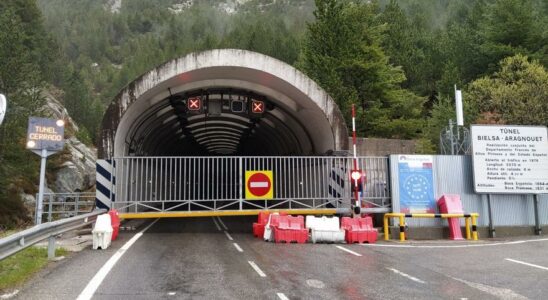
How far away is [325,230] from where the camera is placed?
1229 cm

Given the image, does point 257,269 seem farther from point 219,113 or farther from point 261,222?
point 219,113

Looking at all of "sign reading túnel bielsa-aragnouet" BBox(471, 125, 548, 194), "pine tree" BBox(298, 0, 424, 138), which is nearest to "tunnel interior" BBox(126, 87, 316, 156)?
"sign reading túnel bielsa-aragnouet" BBox(471, 125, 548, 194)

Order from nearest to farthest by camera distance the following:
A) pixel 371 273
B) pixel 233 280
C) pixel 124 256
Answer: pixel 233 280, pixel 371 273, pixel 124 256

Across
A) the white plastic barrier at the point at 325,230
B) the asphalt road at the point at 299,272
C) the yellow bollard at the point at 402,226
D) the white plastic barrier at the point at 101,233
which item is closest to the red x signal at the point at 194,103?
the asphalt road at the point at 299,272

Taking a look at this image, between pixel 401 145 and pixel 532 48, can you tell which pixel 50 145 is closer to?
pixel 401 145

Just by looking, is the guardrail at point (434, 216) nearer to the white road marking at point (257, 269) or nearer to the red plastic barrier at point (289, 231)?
the red plastic barrier at point (289, 231)

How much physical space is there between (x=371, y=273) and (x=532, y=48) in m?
36.7

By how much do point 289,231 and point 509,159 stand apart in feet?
26.8

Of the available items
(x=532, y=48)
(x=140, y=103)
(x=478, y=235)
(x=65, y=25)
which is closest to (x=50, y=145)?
(x=140, y=103)

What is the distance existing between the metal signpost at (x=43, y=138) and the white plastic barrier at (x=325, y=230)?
6.97 m

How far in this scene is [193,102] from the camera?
17.3 m

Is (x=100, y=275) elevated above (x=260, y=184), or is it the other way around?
(x=260, y=184)

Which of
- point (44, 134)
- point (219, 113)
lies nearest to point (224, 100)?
point (219, 113)

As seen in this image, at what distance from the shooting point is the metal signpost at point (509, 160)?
1431cm
